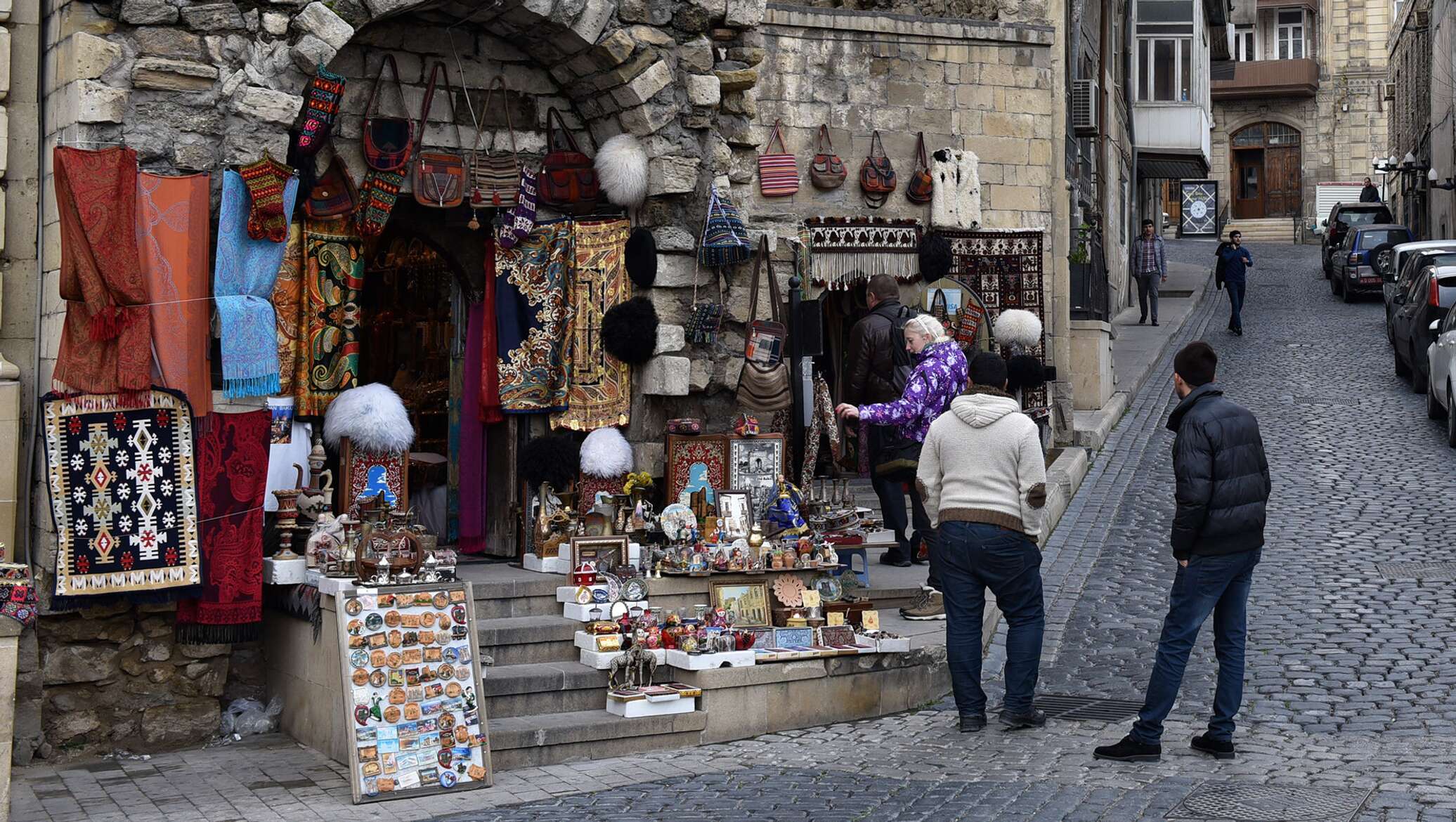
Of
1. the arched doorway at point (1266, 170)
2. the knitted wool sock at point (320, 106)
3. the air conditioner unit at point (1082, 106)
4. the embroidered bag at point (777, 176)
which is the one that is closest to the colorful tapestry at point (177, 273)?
the knitted wool sock at point (320, 106)

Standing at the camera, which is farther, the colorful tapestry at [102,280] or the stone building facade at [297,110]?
the stone building facade at [297,110]

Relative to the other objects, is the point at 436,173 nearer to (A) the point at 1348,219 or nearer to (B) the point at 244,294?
(B) the point at 244,294

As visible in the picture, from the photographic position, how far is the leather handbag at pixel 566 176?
9.82 metres

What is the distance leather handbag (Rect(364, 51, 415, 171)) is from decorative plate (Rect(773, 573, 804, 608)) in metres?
3.24

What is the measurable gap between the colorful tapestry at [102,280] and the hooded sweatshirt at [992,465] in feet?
12.9

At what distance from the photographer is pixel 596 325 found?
9.71 metres

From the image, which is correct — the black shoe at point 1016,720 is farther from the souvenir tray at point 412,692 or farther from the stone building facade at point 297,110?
the stone building facade at point 297,110

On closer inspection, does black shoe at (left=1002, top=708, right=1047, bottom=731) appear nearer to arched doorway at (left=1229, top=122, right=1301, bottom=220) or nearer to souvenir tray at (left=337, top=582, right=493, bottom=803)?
souvenir tray at (left=337, top=582, right=493, bottom=803)

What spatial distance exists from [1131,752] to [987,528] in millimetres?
1201

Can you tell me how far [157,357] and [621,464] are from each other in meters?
2.78

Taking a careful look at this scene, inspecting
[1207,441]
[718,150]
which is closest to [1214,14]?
[718,150]

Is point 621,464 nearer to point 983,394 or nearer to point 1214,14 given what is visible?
point 983,394

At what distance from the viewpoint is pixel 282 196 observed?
26.7 feet

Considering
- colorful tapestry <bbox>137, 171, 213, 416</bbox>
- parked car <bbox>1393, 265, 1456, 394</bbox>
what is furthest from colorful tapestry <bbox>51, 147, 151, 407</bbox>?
parked car <bbox>1393, 265, 1456, 394</bbox>
